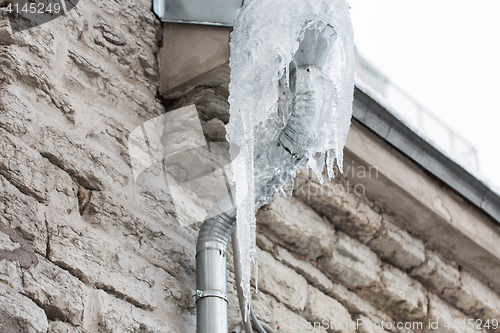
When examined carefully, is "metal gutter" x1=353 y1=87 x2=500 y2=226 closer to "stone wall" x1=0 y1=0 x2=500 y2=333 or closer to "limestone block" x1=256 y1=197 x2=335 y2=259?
"stone wall" x1=0 y1=0 x2=500 y2=333

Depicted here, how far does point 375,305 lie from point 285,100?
38.4 inches

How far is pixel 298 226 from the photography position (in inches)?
71.8

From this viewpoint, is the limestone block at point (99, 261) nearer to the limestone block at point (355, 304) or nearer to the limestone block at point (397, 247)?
the limestone block at point (355, 304)

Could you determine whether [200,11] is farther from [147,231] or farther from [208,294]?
[208,294]

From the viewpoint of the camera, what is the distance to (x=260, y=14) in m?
1.40

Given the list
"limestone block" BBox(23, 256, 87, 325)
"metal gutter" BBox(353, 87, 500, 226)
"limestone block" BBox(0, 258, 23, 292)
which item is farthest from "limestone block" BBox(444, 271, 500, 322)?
"limestone block" BBox(0, 258, 23, 292)

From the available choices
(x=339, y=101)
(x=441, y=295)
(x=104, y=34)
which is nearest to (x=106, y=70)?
(x=104, y=34)

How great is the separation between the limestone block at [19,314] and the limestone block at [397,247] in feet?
4.51

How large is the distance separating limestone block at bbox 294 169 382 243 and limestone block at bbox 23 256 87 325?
38.5 inches

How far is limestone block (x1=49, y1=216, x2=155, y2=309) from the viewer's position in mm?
1140

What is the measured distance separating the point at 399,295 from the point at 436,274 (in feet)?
0.79

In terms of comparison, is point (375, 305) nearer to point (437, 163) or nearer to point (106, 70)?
point (437, 163)

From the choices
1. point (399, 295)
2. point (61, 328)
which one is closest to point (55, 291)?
point (61, 328)

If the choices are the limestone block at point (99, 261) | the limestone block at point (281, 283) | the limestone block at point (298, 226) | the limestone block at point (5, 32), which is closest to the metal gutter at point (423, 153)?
the limestone block at point (298, 226)
